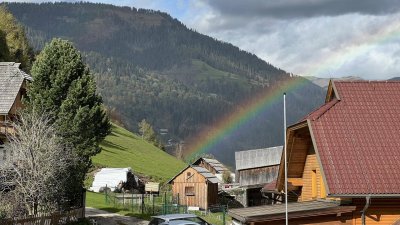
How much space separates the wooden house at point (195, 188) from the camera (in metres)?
70.1

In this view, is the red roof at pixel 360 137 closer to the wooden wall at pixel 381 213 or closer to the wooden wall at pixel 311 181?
the wooden wall at pixel 381 213

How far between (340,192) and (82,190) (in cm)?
2716

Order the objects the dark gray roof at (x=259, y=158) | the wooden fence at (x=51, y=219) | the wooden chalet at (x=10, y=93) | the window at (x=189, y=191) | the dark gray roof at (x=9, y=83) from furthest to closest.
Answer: the dark gray roof at (x=259, y=158)
the window at (x=189, y=191)
the dark gray roof at (x=9, y=83)
the wooden chalet at (x=10, y=93)
the wooden fence at (x=51, y=219)

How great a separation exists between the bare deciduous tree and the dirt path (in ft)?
19.1

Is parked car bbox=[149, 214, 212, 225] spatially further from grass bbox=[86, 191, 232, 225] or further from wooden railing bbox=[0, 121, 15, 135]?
wooden railing bbox=[0, 121, 15, 135]

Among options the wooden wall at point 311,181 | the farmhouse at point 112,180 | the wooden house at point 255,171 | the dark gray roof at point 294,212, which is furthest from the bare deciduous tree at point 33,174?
the wooden house at point 255,171

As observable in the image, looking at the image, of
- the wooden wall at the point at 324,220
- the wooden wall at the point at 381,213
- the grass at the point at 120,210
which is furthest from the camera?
the grass at the point at 120,210

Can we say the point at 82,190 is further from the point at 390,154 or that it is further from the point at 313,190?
the point at 390,154

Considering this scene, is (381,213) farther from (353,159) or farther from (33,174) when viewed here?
(33,174)

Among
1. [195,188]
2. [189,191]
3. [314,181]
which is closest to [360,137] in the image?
[314,181]

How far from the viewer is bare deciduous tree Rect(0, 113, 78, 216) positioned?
3594 centimetres

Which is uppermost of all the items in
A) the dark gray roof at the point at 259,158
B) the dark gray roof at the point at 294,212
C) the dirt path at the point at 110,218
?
the dark gray roof at the point at 259,158

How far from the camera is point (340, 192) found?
21.7 meters

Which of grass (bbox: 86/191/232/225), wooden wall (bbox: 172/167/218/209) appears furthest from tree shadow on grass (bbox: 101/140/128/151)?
grass (bbox: 86/191/232/225)
